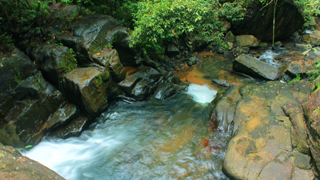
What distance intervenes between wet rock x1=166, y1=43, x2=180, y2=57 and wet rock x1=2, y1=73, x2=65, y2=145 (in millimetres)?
7366

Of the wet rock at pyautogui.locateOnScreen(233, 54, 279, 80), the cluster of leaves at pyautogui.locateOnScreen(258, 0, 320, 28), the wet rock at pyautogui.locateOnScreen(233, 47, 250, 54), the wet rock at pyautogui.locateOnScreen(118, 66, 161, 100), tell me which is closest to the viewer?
the wet rock at pyautogui.locateOnScreen(118, 66, 161, 100)

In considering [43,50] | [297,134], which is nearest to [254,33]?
[297,134]

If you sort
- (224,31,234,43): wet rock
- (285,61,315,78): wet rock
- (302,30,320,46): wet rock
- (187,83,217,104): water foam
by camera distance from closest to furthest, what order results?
1. (187,83,217,104): water foam
2. (285,61,315,78): wet rock
3. (302,30,320,46): wet rock
4. (224,31,234,43): wet rock

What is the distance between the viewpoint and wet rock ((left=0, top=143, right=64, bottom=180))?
263cm

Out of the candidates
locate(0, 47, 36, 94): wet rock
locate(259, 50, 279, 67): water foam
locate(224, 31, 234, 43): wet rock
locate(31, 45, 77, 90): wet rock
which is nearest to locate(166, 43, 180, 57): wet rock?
locate(224, 31, 234, 43): wet rock

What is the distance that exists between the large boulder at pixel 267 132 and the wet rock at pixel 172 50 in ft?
19.4

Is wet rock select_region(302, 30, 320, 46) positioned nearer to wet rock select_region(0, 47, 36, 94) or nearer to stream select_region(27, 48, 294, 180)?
stream select_region(27, 48, 294, 180)

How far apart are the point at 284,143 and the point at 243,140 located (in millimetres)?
946

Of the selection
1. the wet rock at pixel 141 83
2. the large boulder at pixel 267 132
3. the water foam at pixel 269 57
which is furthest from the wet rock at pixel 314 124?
the water foam at pixel 269 57

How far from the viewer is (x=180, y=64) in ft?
39.0

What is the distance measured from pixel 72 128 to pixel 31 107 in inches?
55.9

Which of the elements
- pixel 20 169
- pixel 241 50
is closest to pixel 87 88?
pixel 20 169

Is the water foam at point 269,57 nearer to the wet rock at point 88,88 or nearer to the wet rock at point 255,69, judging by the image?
the wet rock at point 255,69

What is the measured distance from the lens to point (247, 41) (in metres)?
14.2
